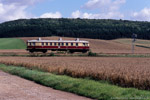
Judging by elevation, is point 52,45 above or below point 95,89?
above

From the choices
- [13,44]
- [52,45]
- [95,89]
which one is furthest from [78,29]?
[95,89]

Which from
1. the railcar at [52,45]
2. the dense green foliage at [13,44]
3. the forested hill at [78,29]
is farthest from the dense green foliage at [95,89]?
the forested hill at [78,29]

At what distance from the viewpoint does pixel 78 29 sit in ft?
353

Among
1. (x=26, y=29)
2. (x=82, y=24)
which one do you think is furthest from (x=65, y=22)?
(x=26, y=29)

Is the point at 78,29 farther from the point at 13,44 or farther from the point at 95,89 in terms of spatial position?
the point at 95,89

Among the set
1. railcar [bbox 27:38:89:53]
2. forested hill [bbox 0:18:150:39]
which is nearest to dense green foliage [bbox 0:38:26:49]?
forested hill [bbox 0:18:150:39]

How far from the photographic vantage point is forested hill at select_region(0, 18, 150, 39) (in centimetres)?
10425

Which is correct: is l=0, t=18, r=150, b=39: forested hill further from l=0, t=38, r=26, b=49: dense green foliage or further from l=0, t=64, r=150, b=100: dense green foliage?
l=0, t=64, r=150, b=100: dense green foliage

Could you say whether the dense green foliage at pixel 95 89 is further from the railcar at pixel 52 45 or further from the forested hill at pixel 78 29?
the forested hill at pixel 78 29

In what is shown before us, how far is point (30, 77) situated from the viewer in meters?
22.9

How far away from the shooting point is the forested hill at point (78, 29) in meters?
104

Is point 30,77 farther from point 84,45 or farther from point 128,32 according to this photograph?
point 128,32

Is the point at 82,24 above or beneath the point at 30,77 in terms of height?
above

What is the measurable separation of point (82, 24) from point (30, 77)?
9160 centimetres
